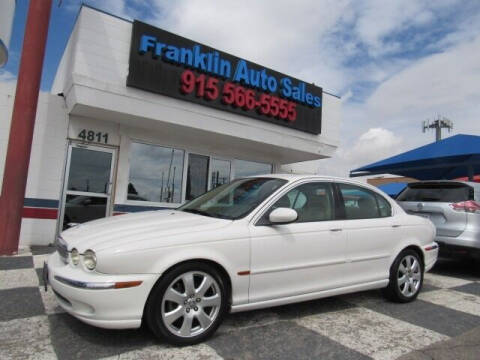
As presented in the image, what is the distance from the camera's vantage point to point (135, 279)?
8.96ft

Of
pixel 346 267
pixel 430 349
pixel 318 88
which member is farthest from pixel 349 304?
pixel 318 88

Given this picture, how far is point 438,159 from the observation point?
31.7 ft

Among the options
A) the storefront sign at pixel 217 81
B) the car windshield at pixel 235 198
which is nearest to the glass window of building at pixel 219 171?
the storefront sign at pixel 217 81

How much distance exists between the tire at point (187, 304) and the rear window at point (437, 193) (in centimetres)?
457

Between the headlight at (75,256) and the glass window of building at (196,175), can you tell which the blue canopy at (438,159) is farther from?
the headlight at (75,256)

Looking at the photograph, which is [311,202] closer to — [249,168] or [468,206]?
[468,206]

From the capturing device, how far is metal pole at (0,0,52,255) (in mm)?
6121

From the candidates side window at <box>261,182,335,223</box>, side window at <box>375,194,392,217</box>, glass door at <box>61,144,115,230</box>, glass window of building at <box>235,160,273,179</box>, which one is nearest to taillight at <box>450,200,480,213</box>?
side window at <box>375,194,392,217</box>

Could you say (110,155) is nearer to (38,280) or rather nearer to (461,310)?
(38,280)

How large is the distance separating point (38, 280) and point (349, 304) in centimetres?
384

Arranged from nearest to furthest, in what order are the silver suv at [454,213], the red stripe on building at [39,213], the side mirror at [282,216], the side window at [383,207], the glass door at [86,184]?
1. the side mirror at [282,216]
2. the side window at [383,207]
3. the silver suv at [454,213]
4. the red stripe on building at [39,213]
5. the glass door at [86,184]

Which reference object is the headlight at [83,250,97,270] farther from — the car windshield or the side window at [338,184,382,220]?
the side window at [338,184,382,220]

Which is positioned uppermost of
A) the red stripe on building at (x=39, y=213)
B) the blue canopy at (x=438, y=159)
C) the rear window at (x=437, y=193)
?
the blue canopy at (x=438, y=159)

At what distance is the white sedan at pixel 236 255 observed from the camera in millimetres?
2750
